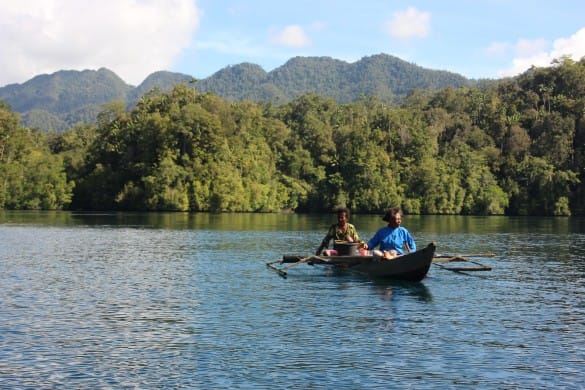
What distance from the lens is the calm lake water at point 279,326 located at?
11273mm

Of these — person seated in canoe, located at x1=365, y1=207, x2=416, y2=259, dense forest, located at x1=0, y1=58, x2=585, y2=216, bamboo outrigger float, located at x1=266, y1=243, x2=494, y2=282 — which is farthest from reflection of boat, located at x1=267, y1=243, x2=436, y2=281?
dense forest, located at x1=0, y1=58, x2=585, y2=216

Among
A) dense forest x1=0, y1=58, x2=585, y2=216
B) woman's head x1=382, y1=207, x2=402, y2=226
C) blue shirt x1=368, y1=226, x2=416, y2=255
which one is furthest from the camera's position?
dense forest x1=0, y1=58, x2=585, y2=216

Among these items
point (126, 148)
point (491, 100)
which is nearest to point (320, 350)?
point (126, 148)

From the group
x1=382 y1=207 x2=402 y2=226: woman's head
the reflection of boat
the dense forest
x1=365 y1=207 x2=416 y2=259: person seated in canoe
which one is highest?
the dense forest

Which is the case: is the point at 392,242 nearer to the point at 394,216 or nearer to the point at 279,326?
the point at 394,216

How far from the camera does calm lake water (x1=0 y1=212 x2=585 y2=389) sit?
11.3 m

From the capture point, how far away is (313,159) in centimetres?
10712

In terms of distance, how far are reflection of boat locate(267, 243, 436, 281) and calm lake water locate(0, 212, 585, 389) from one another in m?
0.50

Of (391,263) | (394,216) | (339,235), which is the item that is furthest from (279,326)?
(339,235)

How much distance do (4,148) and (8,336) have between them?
8924cm

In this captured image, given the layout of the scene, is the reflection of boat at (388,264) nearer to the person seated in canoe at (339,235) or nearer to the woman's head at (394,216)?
the person seated in canoe at (339,235)

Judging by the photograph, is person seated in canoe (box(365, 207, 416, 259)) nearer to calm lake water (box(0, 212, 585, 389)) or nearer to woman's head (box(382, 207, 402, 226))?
woman's head (box(382, 207, 402, 226))

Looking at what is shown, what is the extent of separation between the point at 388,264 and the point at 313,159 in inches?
3383

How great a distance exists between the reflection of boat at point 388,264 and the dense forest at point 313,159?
6684 centimetres
